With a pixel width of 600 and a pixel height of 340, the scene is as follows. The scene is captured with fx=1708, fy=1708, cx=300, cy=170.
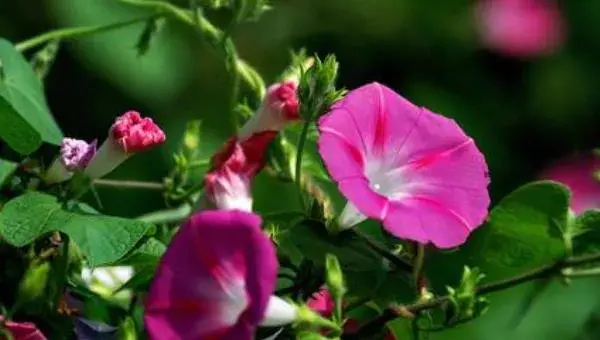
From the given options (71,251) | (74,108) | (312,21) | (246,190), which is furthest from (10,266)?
(312,21)

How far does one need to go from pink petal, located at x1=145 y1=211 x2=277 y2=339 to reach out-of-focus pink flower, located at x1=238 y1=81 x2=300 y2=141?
0.15 m

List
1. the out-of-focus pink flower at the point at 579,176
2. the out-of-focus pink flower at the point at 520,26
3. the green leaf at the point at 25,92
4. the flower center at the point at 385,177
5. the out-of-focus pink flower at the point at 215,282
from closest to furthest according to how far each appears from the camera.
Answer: the out-of-focus pink flower at the point at 215,282
the flower center at the point at 385,177
the green leaf at the point at 25,92
the out-of-focus pink flower at the point at 579,176
the out-of-focus pink flower at the point at 520,26

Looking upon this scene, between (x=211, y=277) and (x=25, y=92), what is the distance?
0.27 meters

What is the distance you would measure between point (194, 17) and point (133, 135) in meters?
0.13

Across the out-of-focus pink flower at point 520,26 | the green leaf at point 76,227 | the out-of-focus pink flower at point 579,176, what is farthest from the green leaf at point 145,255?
the out-of-focus pink flower at point 520,26

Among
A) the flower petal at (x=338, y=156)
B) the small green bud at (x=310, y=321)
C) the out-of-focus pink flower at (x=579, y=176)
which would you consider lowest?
the out-of-focus pink flower at (x=579, y=176)

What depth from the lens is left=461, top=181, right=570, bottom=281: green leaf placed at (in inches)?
33.9

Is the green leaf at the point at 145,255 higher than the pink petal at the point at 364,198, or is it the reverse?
the pink petal at the point at 364,198

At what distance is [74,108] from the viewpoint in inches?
84.9

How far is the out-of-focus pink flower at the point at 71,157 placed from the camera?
862 mm

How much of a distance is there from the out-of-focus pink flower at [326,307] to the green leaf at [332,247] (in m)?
0.02

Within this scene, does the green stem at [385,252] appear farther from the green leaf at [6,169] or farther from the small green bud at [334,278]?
the green leaf at [6,169]

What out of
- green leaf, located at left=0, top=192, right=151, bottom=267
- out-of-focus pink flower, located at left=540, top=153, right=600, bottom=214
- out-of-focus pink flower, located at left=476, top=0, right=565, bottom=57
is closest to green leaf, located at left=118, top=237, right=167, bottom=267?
green leaf, located at left=0, top=192, right=151, bottom=267

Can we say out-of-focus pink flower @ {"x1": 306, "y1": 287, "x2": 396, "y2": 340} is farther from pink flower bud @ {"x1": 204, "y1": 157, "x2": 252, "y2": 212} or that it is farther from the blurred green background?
the blurred green background
